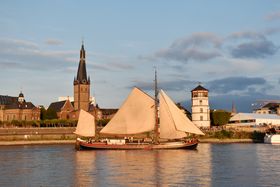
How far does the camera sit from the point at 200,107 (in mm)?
129250

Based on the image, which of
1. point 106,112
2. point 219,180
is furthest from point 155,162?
point 106,112

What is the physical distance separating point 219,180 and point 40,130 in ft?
281

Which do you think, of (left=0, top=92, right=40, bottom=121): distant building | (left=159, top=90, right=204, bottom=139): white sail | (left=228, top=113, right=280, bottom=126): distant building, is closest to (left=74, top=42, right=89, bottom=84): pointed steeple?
(left=0, top=92, right=40, bottom=121): distant building

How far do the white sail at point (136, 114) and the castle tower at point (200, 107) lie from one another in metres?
48.0

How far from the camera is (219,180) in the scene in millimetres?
41812

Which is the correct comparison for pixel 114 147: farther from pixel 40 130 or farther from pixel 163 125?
pixel 40 130

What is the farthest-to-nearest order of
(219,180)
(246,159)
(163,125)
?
(163,125) < (246,159) < (219,180)

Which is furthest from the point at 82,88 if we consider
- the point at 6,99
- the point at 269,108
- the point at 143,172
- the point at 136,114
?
the point at 143,172

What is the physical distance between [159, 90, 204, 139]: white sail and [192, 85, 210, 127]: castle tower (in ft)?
155

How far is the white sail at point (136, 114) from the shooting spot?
82.2 meters

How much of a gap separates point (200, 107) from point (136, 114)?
4953 cm

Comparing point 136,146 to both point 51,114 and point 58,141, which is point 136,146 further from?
point 51,114

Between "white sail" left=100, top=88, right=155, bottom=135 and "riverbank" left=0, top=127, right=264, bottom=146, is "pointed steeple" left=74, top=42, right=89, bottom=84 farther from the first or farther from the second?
"white sail" left=100, top=88, right=155, bottom=135

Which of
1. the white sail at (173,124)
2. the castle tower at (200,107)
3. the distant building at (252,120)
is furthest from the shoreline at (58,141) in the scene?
the white sail at (173,124)
